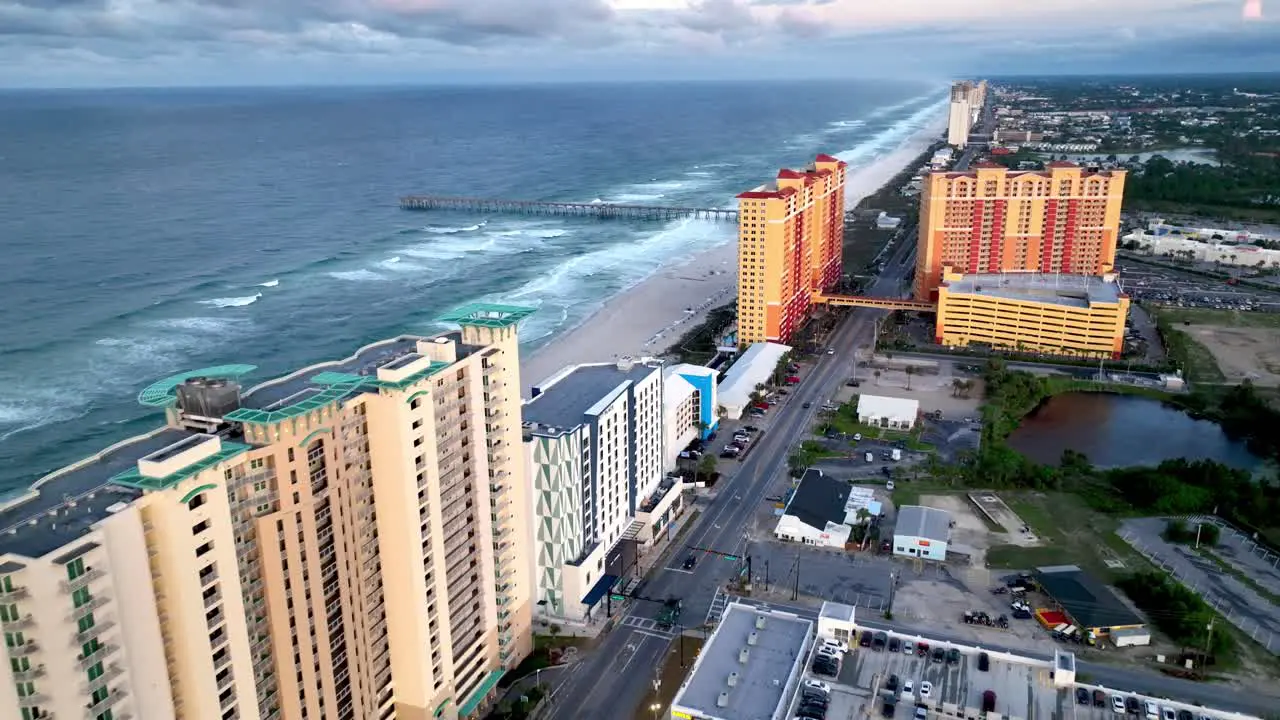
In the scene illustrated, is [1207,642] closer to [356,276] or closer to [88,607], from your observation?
[88,607]

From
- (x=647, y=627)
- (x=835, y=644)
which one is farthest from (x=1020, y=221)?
(x=835, y=644)

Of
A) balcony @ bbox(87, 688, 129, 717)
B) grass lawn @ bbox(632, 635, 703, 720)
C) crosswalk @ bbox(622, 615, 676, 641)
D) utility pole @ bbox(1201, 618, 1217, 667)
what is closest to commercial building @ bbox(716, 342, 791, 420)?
crosswalk @ bbox(622, 615, 676, 641)

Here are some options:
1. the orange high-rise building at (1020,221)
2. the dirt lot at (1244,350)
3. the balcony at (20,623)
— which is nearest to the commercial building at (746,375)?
the orange high-rise building at (1020,221)

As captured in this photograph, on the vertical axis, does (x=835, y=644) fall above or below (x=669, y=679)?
above

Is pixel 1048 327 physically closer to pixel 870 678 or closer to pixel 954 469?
pixel 954 469

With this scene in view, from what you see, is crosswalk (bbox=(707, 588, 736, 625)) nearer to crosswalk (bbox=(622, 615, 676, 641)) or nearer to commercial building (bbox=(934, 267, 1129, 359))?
crosswalk (bbox=(622, 615, 676, 641))

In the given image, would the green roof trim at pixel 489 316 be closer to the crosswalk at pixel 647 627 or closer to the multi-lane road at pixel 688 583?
the multi-lane road at pixel 688 583

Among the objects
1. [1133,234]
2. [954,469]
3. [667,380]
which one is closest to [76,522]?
[667,380]
